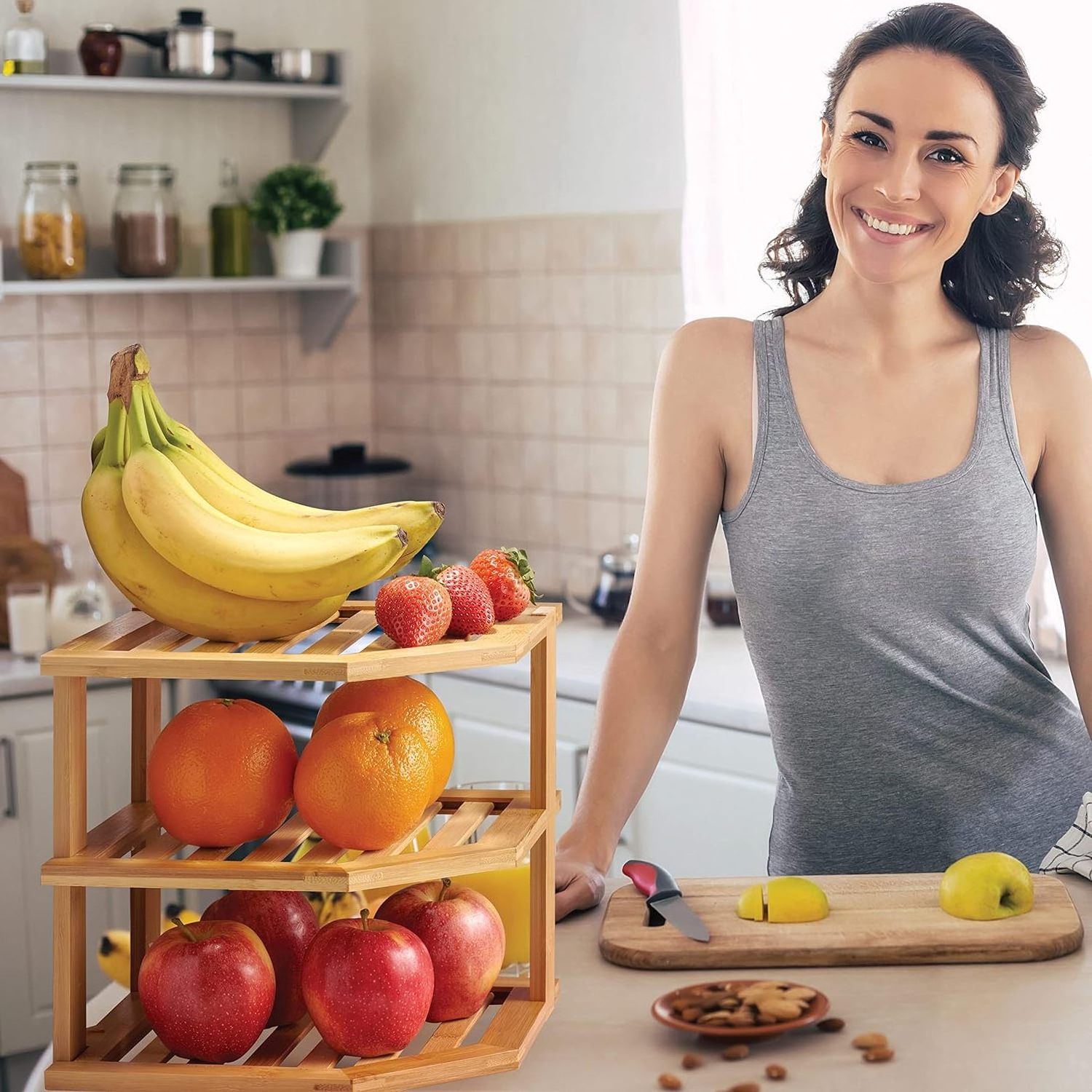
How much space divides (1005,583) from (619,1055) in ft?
2.42

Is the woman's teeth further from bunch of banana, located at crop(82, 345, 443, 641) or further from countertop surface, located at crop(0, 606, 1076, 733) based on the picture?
countertop surface, located at crop(0, 606, 1076, 733)

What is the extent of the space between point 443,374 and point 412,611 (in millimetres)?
3053

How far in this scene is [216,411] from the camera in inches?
156

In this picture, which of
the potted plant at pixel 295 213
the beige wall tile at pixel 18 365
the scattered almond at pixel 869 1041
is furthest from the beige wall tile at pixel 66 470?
the scattered almond at pixel 869 1041

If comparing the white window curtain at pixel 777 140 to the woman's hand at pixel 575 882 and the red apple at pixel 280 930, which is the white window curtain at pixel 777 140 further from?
the red apple at pixel 280 930

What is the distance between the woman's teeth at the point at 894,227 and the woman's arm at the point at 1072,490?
207 mm

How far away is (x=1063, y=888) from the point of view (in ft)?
4.35

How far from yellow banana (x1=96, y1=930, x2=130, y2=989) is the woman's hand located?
1.50ft

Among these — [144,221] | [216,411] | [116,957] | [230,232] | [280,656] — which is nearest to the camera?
[280,656]

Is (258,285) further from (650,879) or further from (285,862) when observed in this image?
(285,862)

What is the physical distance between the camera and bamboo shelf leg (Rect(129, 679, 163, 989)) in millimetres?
1219

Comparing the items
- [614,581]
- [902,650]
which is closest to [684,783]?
[614,581]

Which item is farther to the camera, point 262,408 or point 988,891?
point 262,408

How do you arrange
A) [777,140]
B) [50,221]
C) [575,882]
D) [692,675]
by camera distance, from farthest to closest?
1. [50,221]
2. [777,140]
3. [692,675]
4. [575,882]
